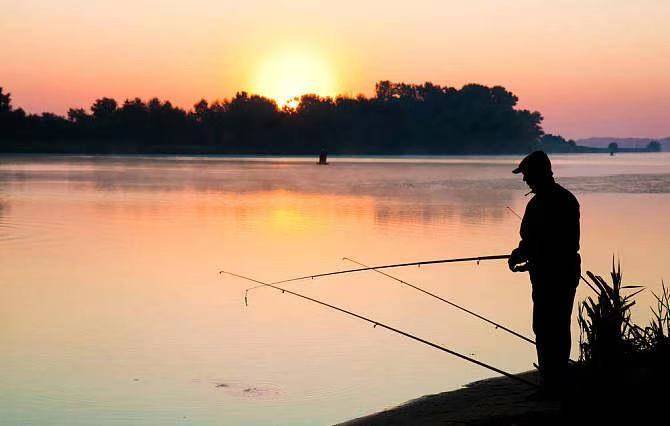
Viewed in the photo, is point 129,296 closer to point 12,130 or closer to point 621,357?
point 621,357

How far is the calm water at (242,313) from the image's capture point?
7965 mm

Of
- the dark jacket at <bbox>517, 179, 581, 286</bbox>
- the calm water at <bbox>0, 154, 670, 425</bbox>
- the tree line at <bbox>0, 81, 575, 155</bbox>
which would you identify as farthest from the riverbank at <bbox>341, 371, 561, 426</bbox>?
the tree line at <bbox>0, 81, 575, 155</bbox>

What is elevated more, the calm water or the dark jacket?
the dark jacket

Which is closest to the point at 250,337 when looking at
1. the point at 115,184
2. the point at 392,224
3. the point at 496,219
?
the point at 392,224

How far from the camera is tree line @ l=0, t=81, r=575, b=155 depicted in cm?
14625

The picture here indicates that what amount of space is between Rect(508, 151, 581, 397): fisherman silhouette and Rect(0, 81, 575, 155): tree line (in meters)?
138

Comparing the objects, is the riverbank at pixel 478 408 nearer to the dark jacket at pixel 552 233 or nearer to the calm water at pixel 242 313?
the calm water at pixel 242 313

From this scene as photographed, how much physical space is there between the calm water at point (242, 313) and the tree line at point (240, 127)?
4827 inches

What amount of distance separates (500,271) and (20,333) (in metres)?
7.65

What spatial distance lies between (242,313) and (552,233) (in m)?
5.98

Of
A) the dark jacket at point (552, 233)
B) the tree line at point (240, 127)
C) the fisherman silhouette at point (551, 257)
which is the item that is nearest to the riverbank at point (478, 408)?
the fisherman silhouette at point (551, 257)

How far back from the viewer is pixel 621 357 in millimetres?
6500

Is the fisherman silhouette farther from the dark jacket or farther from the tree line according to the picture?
the tree line

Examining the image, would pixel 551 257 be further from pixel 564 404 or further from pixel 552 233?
pixel 564 404
